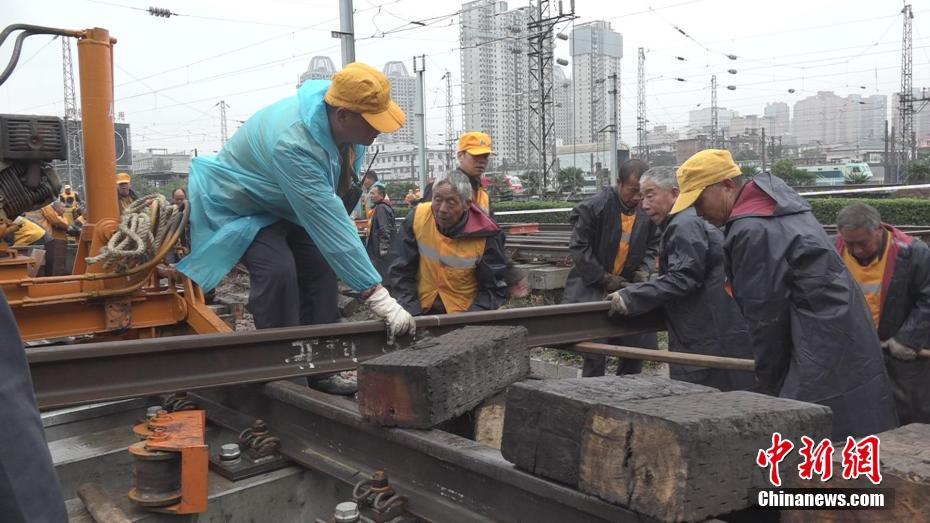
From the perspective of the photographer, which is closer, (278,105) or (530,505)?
(530,505)

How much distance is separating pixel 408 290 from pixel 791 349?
94.1 inches

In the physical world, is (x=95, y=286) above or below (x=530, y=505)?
above

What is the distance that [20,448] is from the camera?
0.93 m

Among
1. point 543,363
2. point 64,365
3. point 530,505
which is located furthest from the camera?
point 543,363

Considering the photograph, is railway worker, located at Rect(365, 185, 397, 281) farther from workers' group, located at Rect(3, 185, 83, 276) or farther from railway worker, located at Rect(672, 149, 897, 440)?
railway worker, located at Rect(672, 149, 897, 440)

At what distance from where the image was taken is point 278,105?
152 inches

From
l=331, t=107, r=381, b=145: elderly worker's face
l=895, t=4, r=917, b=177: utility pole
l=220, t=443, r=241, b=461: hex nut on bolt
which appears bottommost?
l=220, t=443, r=241, b=461: hex nut on bolt

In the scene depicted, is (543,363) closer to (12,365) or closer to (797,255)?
(797,255)

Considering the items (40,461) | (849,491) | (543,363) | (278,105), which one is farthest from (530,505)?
(543,363)

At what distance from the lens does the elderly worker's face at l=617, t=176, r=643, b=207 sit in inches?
213

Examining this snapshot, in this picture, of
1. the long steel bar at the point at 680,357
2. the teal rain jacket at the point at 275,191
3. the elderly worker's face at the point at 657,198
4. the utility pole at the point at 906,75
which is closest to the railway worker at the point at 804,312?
the long steel bar at the point at 680,357

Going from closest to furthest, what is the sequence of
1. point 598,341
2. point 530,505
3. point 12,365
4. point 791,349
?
point 12,365 → point 530,505 → point 791,349 → point 598,341

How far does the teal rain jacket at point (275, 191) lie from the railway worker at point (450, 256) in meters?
0.58

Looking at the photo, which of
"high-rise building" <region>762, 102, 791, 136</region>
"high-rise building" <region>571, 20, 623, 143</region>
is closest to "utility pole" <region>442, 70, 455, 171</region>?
"high-rise building" <region>571, 20, 623, 143</region>
